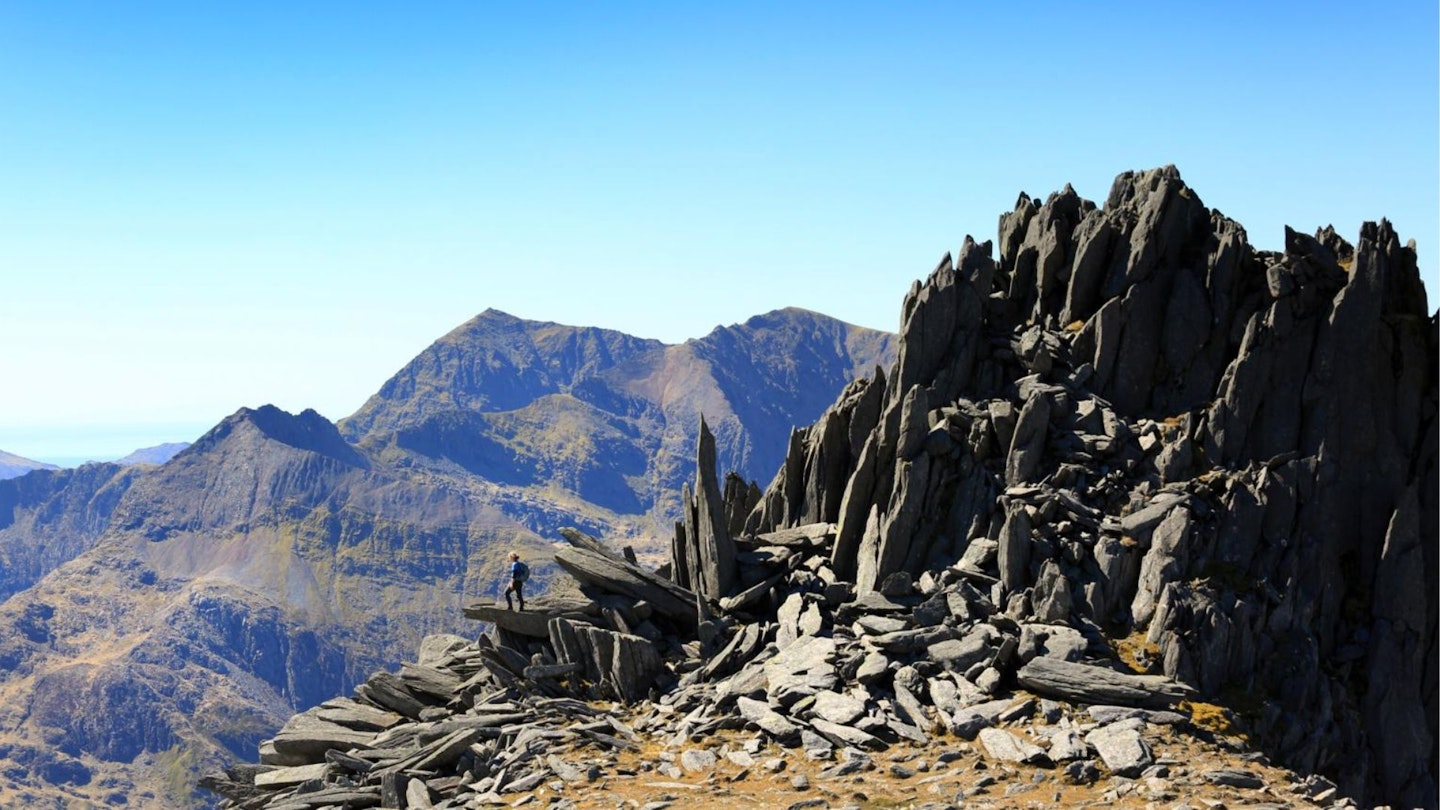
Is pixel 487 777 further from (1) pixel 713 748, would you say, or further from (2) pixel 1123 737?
(2) pixel 1123 737

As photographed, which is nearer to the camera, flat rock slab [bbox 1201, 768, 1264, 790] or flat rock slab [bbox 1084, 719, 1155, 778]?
flat rock slab [bbox 1201, 768, 1264, 790]

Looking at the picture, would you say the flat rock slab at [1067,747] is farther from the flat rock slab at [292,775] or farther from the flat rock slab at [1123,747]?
the flat rock slab at [292,775]

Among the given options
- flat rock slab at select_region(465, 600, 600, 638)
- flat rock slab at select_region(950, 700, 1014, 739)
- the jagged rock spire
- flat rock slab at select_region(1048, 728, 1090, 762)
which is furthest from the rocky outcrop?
flat rock slab at select_region(465, 600, 600, 638)

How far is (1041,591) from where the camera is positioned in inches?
2052

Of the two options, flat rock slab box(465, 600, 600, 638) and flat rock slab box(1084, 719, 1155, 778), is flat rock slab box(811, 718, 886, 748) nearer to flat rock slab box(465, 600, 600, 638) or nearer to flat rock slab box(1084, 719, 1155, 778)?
flat rock slab box(1084, 719, 1155, 778)

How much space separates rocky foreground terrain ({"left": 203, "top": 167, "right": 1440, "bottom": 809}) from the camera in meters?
43.6

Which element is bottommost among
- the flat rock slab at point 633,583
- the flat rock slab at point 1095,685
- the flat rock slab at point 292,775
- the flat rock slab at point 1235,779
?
the flat rock slab at point 292,775

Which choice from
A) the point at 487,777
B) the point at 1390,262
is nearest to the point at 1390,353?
the point at 1390,262

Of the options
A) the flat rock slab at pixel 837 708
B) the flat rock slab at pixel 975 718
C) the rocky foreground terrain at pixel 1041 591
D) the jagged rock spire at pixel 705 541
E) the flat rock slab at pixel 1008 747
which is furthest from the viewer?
the jagged rock spire at pixel 705 541

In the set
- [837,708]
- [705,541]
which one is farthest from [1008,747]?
[705,541]

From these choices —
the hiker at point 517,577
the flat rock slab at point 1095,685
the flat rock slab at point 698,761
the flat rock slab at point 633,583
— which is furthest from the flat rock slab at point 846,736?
the hiker at point 517,577

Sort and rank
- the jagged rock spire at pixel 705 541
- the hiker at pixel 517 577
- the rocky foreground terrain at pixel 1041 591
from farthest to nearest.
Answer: the jagged rock spire at pixel 705 541, the hiker at pixel 517 577, the rocky foreground terrain at pixel 1041 591

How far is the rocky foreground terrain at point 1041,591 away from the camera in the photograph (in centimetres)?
4359

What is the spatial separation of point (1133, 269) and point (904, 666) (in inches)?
1182
